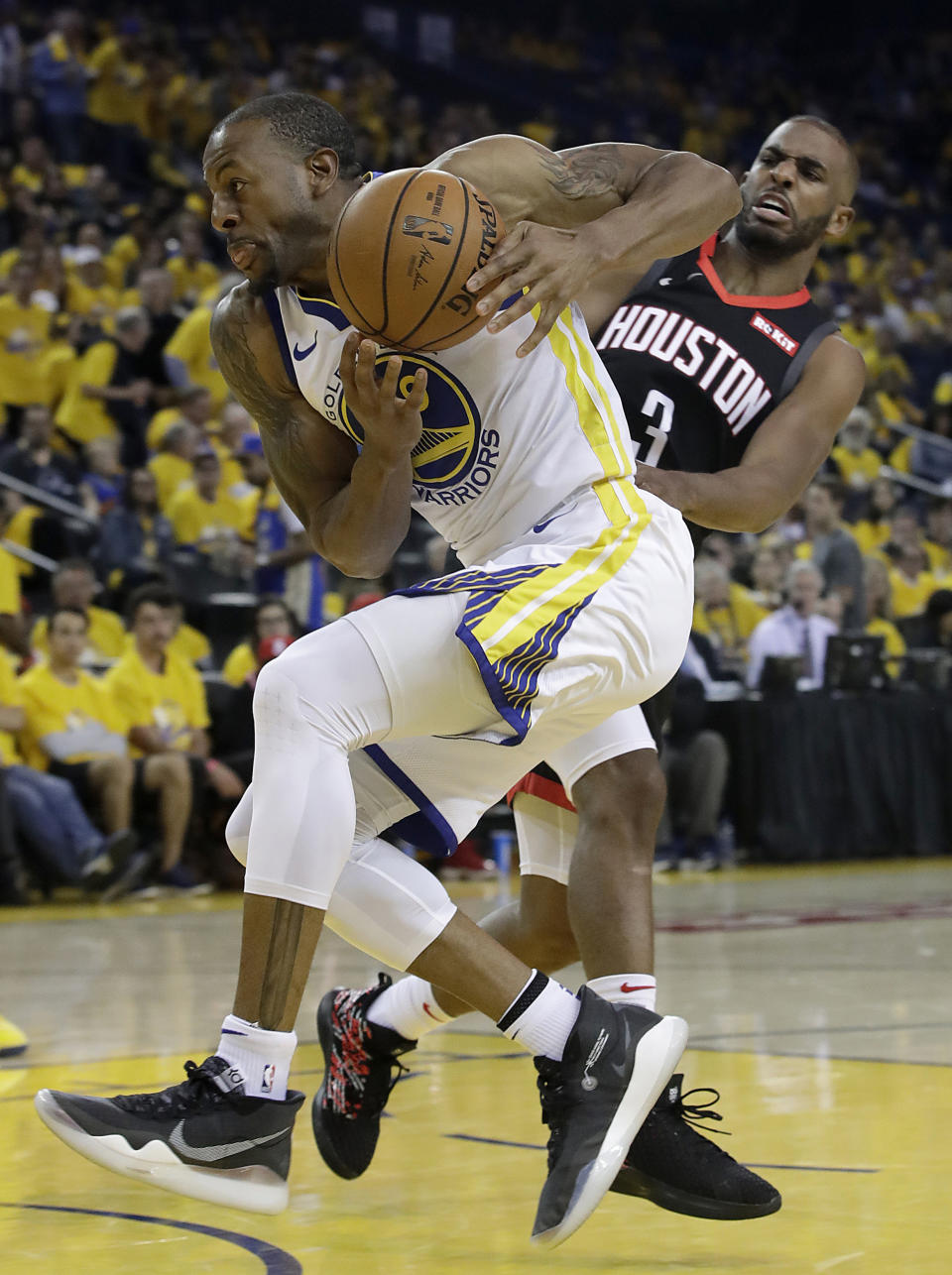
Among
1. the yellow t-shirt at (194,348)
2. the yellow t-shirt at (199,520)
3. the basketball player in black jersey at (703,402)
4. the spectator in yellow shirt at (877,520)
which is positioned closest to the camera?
the basketball player in black jersey at (703,402)

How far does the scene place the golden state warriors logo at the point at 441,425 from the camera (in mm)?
3041

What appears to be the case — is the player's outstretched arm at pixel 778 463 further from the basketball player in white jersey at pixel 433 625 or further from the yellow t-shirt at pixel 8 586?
the yellow t-shirt at pixel 8 586

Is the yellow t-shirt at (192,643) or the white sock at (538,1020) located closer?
the white sock at (538,1020)

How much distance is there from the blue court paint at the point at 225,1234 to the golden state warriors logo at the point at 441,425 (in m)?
1.32

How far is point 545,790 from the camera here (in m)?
3.72

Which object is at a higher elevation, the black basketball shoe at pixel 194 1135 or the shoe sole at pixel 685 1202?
the black basketball shoe at pixel 194 1135

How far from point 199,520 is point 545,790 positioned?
24.2 feet

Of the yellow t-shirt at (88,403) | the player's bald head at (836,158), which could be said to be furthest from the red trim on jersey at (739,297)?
the yellow t-shirt at (88,403)

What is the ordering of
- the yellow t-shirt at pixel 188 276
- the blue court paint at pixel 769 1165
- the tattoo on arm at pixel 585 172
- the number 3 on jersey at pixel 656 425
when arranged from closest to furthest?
the tattoo on arm at pixel 585 172 < the blue court paint at pixel 769 1165 < the number 3 on jersey at pixel 656 425 < the yellow t-shirt at pixel 188 276

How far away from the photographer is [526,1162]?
11.2ft

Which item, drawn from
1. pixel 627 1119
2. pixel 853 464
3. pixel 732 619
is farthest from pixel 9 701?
pixel 853 464

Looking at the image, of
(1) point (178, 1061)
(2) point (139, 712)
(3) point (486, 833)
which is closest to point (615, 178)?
(1) point (178, 1061)

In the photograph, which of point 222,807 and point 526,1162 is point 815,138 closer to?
point 526,1162

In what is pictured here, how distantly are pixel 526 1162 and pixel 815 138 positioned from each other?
7.51 feet
